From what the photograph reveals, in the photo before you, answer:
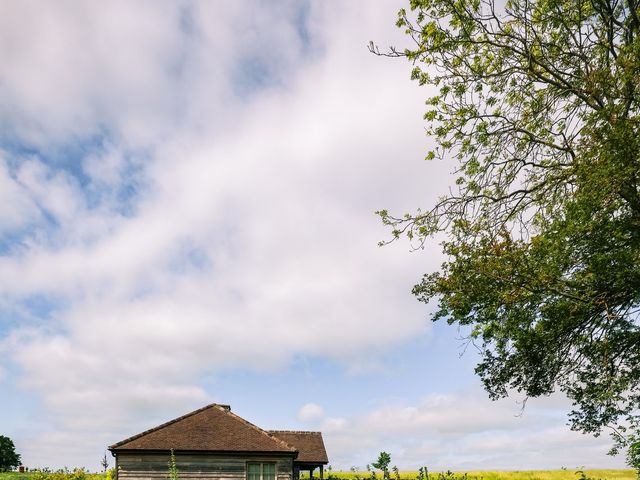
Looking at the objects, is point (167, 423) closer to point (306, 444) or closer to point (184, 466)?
point (184, 466)

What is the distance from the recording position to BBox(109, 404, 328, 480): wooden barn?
2502 centimetres

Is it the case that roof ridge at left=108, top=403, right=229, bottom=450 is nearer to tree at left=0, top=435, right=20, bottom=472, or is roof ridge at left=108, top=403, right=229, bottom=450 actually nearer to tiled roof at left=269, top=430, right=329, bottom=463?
tiled roof at left=269, top=430, right=329, bottom=463

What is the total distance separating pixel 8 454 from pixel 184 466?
205 feet

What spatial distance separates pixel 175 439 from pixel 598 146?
74.9 ft

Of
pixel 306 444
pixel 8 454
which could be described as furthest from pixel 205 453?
pixel 8 454

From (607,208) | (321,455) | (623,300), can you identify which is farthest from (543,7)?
(321,455)

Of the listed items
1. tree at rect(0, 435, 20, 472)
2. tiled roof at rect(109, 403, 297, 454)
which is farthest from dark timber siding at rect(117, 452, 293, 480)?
tree at rect(0, 435, 20, 472)

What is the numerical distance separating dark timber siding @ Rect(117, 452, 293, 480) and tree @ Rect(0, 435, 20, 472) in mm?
59182

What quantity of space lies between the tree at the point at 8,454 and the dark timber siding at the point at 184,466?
2330 inches

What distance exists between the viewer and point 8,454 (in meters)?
71.7

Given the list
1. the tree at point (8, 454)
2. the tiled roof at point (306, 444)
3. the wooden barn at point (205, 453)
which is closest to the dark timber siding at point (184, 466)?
the wooden barn at point (205, 453)

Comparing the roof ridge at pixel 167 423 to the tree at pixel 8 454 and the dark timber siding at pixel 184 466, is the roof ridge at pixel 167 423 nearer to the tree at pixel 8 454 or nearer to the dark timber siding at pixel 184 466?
the dark timber siding at pixel 184 466

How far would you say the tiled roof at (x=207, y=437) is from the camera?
25250 millimetres

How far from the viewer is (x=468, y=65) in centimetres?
1540
